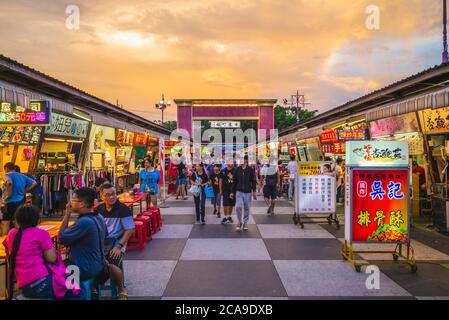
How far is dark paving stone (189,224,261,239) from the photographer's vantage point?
30.6ft

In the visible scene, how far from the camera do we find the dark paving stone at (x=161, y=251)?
291 inches

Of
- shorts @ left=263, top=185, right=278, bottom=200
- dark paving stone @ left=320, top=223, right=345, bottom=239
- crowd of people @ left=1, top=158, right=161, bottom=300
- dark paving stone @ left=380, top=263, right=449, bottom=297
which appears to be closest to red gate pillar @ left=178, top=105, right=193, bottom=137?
shorts @ left=263, top=185, right=278, bottom=200

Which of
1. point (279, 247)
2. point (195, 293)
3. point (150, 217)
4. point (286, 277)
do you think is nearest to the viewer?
point (195, 293)

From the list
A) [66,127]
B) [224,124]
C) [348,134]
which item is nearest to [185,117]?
[224,124]

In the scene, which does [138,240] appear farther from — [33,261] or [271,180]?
[271,180]

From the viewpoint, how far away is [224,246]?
8.25 meters

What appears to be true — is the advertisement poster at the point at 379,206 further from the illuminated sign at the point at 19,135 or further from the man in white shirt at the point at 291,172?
the illuminated sign at the point at 19,135

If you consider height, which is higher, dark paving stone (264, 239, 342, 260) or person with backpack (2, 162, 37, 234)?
person with backpack (2, 162, 37, 234)

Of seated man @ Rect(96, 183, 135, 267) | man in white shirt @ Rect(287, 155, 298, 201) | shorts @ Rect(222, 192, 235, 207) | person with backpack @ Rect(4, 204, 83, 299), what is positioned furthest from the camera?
man in white shirt @ Rect(287, 155, 298, 201)

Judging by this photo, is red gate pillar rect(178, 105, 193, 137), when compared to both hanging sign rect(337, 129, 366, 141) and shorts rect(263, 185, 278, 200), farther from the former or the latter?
shorts rect(263, 185, 278, 200)

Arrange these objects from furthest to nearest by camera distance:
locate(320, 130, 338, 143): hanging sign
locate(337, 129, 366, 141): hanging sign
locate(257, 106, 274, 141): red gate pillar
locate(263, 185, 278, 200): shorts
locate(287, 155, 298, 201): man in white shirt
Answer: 1. locate(257, 106, 274, 141): red gate pillar
2. locate(287, 155, 298, 201): man in white shirt
3. locate(320, 130, 338, 143): hanging sign
4. locate(337, 129, 366, 141): hanging sign
5. locate(263, 185, 278, 200): shorts
